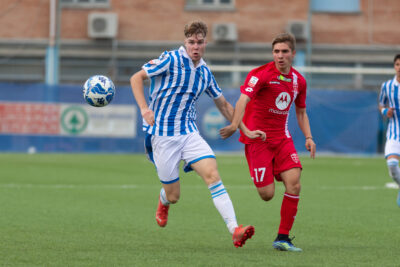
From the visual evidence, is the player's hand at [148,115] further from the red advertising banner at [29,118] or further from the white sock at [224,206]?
the red advertising banner at [29,118]

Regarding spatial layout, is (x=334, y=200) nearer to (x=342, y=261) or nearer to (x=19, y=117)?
(x=342, y=261)

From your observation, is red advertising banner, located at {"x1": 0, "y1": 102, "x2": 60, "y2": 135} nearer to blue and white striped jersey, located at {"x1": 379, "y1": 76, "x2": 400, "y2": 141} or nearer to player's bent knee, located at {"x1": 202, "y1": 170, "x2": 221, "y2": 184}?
blue and white striped jersey, located at {"x1": 379, "y1": 76, "x2": 400, "y2": 141}

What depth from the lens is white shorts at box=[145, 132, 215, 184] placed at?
25.7 ft

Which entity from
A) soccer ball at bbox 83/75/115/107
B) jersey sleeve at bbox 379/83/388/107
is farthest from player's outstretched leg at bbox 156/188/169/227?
jersey sleeve at bbox 379/83/388/107

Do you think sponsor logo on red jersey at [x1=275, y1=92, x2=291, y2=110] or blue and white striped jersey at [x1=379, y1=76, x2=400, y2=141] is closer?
sponsor logo on red jersey at [x1=275, y1=92, x2=291, y2=110]

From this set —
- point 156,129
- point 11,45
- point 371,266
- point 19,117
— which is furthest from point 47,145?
point 371,266

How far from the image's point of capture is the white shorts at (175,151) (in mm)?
7832

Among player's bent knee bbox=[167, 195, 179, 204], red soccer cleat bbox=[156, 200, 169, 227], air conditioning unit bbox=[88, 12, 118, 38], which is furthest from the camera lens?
air conditioning unit bbox=[88, 12, 118, 38]

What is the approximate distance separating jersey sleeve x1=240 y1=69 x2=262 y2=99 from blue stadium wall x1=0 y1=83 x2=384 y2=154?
59.2 ft

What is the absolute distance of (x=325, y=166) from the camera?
73.2ft

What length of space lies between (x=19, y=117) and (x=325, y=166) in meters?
10.0

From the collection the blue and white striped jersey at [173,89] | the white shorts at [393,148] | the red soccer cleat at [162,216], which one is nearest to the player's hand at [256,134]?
the blue and white striped jersey at [173,89]

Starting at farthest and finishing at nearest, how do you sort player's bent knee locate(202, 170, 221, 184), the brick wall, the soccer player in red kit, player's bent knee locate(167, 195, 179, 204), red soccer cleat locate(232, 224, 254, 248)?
the brick wall < player's bent knee locate(167, 195, 179, 204) < the soccer player in red kit < player's bent knee locate(202, 170, 221, 184) < red soccer cleat locate(232, 224, 254, 248)

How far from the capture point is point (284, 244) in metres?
7.71
